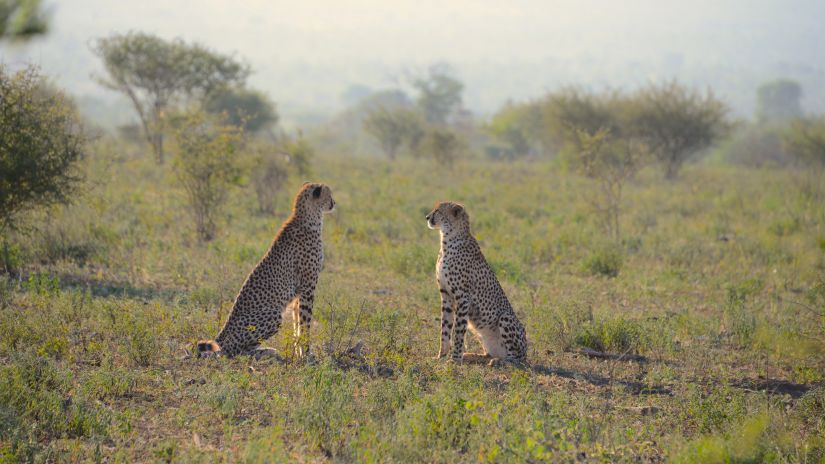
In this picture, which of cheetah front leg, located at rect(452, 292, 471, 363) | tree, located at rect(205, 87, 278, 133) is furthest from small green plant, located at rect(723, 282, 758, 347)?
tree, located at rect(205, 87, 278, 133)

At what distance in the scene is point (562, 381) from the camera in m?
6.89

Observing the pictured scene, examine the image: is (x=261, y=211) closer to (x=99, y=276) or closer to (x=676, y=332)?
(x=99, y=276)

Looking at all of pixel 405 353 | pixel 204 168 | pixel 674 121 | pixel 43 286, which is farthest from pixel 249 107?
pixel 405 353

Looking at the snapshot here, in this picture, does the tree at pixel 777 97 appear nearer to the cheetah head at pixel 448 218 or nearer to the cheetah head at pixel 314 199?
the cheetah head at pixel 448 218

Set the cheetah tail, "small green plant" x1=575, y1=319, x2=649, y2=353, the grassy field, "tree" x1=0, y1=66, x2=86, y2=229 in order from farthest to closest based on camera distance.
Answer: "tree" x1=0, y1=66, x2=86, y2=229
"small green plant" x1=575, y1=319, x2=649, y2=353
the cheetah tail
the grassy field

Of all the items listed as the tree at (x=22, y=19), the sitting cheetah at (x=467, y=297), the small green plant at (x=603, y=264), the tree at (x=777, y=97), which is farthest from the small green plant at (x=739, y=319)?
the tree at (x=777, y=97)

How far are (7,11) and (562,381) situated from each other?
657cm

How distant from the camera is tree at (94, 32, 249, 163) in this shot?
27797 mm

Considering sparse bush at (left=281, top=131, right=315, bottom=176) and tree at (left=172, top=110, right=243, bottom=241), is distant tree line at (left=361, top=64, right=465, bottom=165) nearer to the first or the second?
sparse bush at (left=281, top=131, right=315, bottom=176)

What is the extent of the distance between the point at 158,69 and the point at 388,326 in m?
22.8

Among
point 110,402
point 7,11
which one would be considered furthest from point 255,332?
point 7,11

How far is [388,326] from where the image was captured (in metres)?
8.08

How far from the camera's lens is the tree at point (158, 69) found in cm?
2780

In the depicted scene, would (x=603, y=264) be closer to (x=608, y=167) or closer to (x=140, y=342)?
(x=608, y=167)
